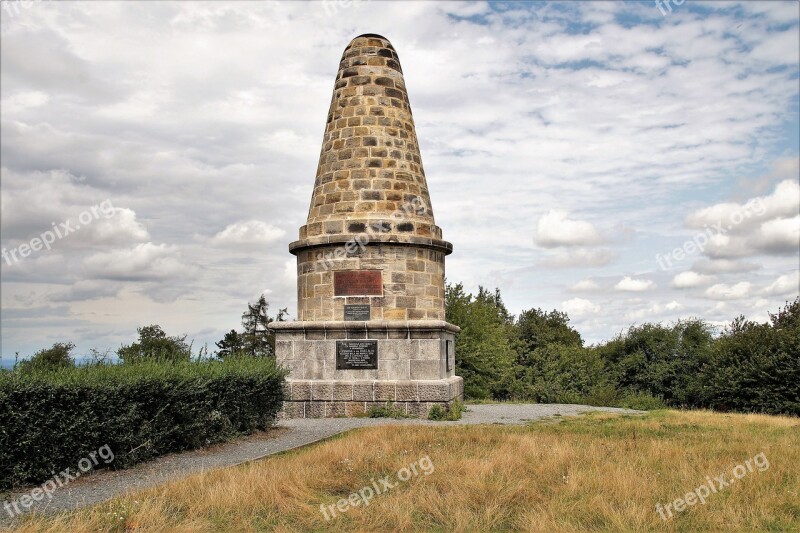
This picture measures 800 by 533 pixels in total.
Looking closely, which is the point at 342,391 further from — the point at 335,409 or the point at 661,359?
the point at 661,359

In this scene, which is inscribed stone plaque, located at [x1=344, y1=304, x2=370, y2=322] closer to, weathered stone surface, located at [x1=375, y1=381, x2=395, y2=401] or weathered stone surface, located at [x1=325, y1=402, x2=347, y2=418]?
weathered stone surface, located at [x1=375, y1=381, x2=395, y2=401]

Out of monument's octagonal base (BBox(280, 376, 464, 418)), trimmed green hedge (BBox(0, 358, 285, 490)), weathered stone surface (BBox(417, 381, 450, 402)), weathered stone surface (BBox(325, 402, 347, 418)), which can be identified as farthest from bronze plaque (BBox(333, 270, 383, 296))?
trimmed green hedge (BBox(0, 358, 285, 490))

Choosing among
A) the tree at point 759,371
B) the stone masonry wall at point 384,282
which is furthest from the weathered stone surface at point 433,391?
the tree at point 759,371

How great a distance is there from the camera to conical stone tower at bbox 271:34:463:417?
16.1 metres

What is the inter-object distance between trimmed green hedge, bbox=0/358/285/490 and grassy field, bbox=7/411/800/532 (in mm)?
1786

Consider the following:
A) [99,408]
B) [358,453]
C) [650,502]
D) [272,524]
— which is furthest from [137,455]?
[650,502]

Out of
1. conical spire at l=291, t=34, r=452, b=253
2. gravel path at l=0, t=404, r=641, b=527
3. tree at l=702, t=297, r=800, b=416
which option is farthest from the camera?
tree at l=702, t=297, r=800, b=416

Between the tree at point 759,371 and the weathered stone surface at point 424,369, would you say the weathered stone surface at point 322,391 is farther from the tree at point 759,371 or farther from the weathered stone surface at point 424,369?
the tree at point 759,371

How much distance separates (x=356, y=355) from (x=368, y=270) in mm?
1885

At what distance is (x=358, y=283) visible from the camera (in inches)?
654

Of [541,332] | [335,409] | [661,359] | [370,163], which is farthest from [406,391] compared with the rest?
[541,332]

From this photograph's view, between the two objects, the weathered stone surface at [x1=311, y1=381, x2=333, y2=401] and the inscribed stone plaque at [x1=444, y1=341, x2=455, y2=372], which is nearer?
the weathered stone surface at [x1=311, y1=381, x2=333, y2=401]

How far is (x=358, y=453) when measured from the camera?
32.9 feet

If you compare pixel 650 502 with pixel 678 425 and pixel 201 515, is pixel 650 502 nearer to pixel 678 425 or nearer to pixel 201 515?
pixel 201 515
